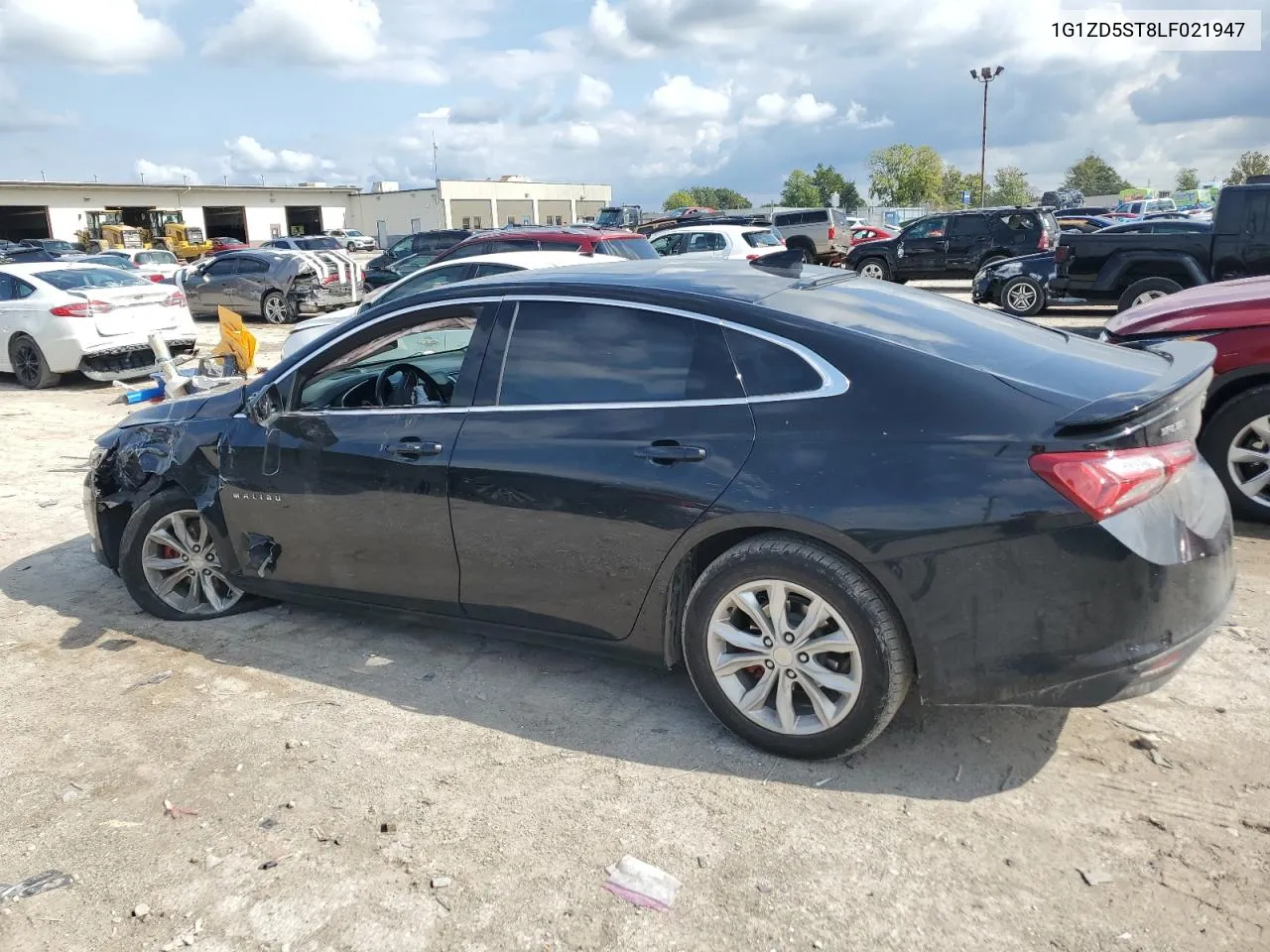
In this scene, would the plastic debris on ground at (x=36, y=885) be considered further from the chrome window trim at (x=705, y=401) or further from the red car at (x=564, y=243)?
the red car at (x=564, y=243)

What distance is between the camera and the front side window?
4160 mm


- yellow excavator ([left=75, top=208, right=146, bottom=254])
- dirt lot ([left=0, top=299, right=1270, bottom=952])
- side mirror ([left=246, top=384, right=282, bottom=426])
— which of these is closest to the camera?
dirt lot ([left=0, top=299, right=1270, bottom=952])

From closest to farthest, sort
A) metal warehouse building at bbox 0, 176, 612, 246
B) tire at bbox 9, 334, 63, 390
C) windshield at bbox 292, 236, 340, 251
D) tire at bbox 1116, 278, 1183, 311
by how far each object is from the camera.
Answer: tire at bbox 9, 334, 63, 390 < tire at bbox 1116, 278, 1183, 311 < windshield at bbox 292, 236, 340, 251 < metal warehouse building at bbox 0, 176, 612, 246

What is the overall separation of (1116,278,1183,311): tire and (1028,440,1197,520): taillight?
470 inches

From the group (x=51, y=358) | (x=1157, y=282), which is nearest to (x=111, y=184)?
(x=51, y=358)

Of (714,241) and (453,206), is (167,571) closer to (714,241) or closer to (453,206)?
(714,241)

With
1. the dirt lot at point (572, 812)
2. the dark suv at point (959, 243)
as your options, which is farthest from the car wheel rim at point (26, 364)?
the dark suv at point (959, 243)

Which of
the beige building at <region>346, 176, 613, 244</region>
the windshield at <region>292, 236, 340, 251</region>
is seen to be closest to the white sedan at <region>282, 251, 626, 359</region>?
the windshield at <region>292, 236, 340, 251</region>

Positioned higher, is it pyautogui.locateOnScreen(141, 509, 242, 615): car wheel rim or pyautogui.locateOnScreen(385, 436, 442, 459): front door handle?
pyautogui.locateOnScreen(385, 436, 442, 459): front door handle

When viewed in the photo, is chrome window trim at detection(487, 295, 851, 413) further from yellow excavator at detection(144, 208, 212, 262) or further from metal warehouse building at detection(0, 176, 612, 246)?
metal warehouse building at detection(0, 176, 612, 246)

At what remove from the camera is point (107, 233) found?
185ft

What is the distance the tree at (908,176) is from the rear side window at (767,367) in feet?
290

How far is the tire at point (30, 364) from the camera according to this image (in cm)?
1262

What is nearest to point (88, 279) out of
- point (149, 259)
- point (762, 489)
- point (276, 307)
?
point (276, 307)
